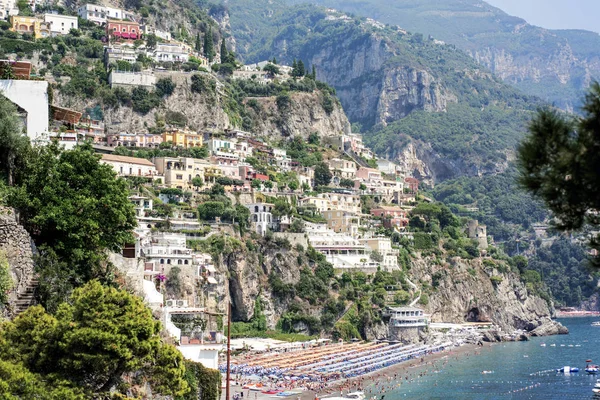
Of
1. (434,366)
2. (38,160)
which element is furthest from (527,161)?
(434,366)

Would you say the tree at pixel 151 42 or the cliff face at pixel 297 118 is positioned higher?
the tree at pixel 151 42

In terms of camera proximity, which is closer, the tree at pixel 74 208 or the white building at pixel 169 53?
the tree at pixel 74 208

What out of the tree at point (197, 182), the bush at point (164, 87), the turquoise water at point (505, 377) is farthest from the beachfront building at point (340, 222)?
the bush at point (164, 87)

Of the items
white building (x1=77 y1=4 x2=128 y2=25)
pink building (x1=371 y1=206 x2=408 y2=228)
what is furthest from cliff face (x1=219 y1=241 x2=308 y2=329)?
white building (x1=77 y1=4 x2=128 y2=25)

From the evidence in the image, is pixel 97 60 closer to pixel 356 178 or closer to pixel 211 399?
pixel 356 178

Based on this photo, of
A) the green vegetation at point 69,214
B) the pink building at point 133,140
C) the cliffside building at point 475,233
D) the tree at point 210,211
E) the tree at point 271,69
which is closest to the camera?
the green vegetation at point 69,214

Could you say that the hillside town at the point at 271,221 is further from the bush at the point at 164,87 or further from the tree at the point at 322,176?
the tree at the point at 322,176
